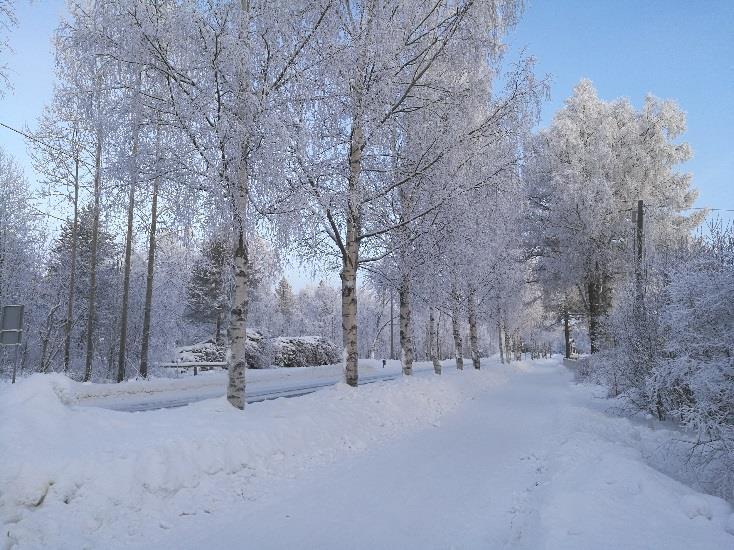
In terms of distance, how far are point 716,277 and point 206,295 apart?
3665 cm

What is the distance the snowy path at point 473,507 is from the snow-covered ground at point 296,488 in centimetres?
2

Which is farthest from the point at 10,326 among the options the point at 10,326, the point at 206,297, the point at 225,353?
the point at 206,297

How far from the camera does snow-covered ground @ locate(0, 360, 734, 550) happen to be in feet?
14.3

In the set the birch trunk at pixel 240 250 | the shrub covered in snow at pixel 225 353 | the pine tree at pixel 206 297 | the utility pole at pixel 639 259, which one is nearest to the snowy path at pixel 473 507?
the birch trunk at pixel 240 250

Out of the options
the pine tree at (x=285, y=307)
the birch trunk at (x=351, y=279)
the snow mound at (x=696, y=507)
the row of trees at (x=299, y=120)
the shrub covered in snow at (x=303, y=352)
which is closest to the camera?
the snow mound at (x=696, y=507)

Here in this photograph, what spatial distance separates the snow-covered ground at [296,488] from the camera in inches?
171

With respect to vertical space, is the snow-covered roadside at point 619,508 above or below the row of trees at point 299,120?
below

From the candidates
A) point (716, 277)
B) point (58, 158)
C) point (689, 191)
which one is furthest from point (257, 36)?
point (689, 191)

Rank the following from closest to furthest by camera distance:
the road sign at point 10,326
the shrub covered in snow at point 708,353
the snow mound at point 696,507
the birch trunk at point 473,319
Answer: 1. the snow mound at point 696,507
2. the shrub covered in snow at point 708,353
3. the road sign at point 10,326
4. the birch trunk at point 473,319

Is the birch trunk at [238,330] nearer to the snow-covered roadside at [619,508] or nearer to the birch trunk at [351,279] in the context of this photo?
the birch trunk at [351,279]

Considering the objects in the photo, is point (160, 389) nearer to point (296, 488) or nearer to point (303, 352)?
point (296, 488)

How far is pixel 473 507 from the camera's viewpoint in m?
5.49

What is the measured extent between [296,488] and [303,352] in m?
27.1

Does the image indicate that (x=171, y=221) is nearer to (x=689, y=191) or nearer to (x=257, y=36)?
(x=257, y=36)
